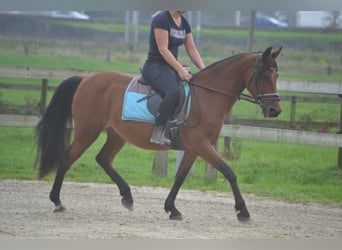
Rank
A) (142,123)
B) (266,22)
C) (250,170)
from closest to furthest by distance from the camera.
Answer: (142,123), (250,170), (266,22)

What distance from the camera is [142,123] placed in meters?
6.36

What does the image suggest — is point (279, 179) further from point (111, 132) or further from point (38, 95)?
point (38, 95)

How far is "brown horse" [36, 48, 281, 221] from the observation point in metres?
5.98

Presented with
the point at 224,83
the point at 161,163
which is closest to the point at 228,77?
the point at 224,83

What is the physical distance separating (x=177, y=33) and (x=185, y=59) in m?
6.87

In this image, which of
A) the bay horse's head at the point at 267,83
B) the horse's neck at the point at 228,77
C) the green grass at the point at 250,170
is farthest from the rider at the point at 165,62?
the green grass at the point at 250,170

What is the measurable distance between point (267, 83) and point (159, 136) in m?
1.02

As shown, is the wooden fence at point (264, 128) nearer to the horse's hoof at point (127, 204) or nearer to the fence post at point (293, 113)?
the fence post at point (293, 113)

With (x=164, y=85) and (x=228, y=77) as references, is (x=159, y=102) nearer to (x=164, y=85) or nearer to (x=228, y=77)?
(x=164, y=85)

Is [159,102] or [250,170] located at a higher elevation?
[159,102]

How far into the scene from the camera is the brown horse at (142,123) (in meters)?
5.98

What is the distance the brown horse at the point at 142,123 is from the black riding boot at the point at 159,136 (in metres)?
0.11

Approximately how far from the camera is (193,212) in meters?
6.62

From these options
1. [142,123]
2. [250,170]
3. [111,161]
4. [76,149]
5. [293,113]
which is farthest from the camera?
[293,113]
